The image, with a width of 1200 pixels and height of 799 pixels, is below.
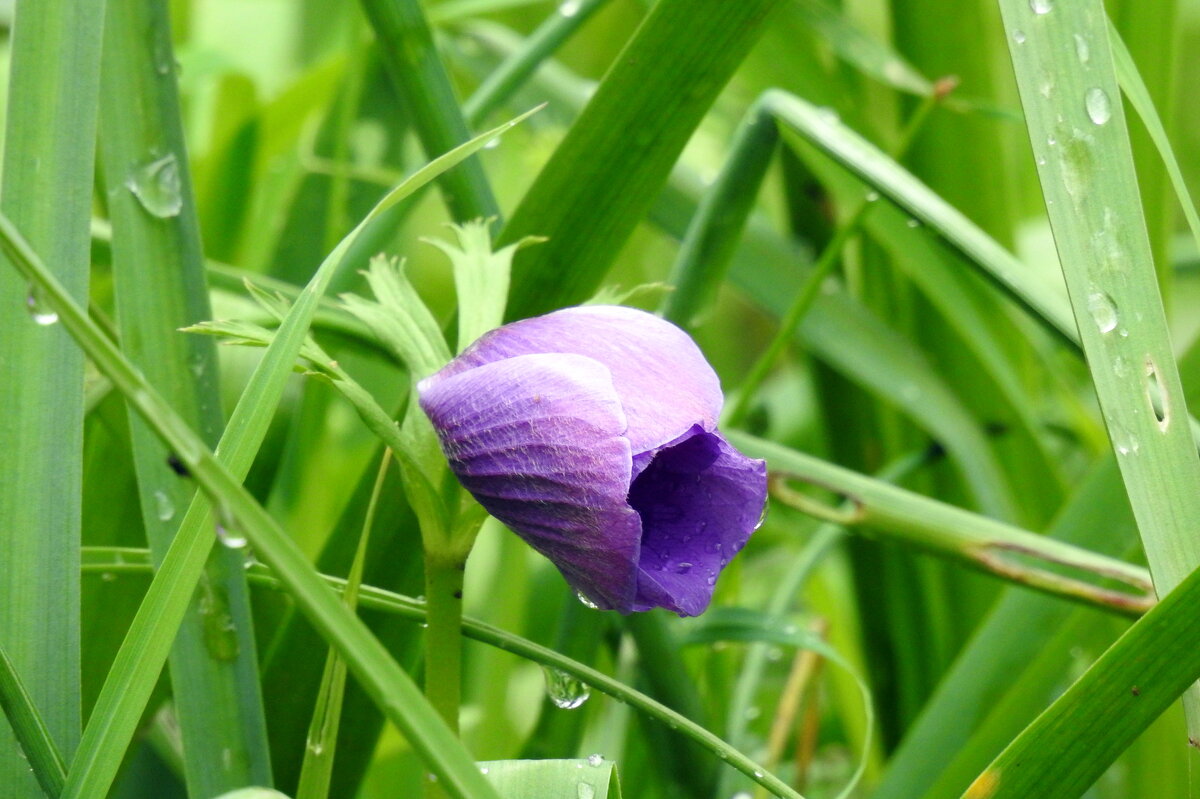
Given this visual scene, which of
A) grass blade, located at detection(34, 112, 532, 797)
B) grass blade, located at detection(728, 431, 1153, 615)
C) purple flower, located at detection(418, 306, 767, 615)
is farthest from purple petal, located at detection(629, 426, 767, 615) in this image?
grass blade, located at detection(728, 431, 1153, 615)

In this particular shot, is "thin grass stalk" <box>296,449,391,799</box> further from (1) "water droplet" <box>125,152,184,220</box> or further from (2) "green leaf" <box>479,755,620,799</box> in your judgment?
(1) "water droplet" <box>125,152,184,220</box>

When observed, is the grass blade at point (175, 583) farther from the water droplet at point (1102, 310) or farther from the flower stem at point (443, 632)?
the water droplet at point (1102, 310)

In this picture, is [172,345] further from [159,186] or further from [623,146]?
[623,146]

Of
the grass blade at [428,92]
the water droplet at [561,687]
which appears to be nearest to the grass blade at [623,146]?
the grass blade at [428,92]

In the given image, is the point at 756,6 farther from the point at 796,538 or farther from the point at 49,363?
the point at 796,538

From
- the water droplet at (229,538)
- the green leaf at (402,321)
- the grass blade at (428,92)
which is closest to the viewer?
the water droplet at (229,538)

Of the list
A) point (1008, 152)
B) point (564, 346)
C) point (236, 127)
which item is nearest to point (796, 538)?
point (1008, 152)
